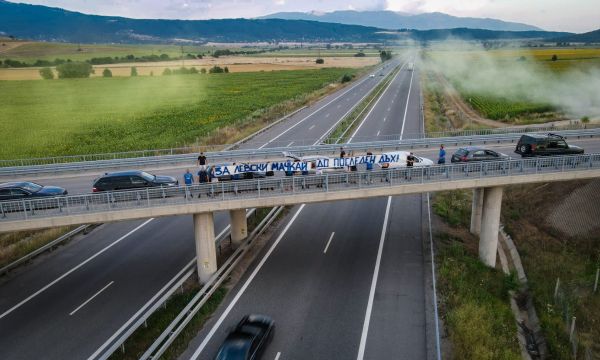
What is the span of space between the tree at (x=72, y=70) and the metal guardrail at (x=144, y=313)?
14796cm

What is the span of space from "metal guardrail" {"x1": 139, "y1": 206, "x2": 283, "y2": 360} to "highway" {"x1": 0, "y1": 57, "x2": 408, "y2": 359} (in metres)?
2.99

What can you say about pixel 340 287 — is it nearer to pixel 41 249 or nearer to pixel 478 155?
pixel 478 155

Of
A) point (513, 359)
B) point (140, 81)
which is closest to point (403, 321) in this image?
point (513, 359)

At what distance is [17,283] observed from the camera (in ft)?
84.5

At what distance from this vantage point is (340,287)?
24.2 meters

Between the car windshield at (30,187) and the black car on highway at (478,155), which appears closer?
the car windshield at (30,187)

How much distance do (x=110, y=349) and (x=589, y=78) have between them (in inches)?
4417

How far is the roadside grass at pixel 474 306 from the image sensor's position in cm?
1922

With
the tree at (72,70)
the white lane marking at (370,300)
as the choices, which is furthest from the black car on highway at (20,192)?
the tree at (72,70)

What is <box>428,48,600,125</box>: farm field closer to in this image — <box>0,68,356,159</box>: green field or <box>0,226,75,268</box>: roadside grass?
<box>0,68,356,159</box>: green field

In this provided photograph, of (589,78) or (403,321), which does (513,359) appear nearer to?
(403,321)

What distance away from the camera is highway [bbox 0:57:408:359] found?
20453mm

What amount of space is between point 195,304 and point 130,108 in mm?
78209

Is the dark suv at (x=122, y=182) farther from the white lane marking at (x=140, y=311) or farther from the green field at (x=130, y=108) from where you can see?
the green field at (x=130, y=108)
